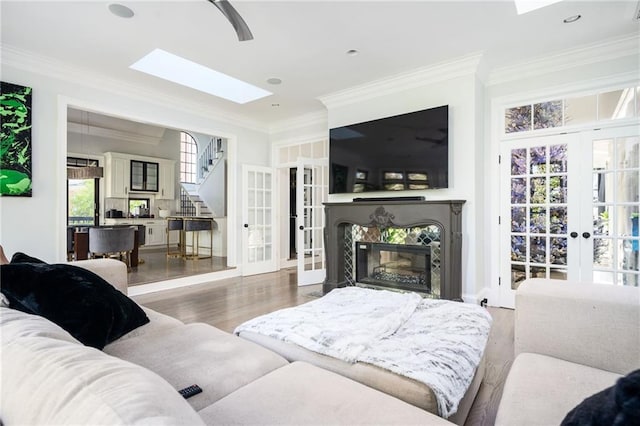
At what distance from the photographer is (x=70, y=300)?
1.49m

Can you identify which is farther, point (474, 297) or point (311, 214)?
point (311, 214)

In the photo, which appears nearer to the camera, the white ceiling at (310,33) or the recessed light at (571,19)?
the white ceiling at (310,33)

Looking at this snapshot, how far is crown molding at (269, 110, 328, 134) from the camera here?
5.46 metres

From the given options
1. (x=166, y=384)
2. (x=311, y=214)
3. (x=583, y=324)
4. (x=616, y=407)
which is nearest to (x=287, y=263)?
(x=311, y=214)

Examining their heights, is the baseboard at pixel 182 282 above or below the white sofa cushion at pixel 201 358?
below

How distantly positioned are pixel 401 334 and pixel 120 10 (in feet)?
10.8

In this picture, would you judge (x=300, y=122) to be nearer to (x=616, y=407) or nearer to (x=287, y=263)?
(x=287, y=263)

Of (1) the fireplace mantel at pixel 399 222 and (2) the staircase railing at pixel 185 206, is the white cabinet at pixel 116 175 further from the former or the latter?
(1) the fireplace mantel at pixel 399 222

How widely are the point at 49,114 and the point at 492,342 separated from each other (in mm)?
5102

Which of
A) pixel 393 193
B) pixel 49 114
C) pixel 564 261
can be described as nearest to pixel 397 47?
pixel 393 193

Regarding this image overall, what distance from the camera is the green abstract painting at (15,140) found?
10.9 ft

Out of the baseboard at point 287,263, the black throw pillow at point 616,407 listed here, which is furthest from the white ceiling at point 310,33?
the baseboard at point 287,263

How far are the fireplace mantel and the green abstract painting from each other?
3445 mm

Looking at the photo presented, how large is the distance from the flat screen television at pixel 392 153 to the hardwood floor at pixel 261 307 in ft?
5.10
